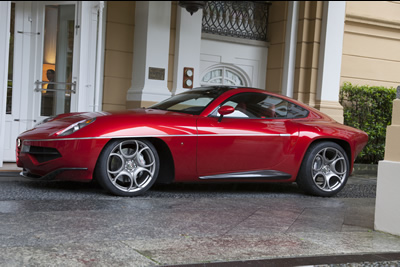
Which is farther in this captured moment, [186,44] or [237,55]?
[237,55]

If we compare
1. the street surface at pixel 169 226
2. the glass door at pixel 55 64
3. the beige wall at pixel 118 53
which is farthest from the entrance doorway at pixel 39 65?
the street surface at pixel 169 226

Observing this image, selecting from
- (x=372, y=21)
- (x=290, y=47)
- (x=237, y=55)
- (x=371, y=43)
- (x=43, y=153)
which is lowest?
(x=43, y=153)

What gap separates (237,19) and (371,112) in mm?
3357

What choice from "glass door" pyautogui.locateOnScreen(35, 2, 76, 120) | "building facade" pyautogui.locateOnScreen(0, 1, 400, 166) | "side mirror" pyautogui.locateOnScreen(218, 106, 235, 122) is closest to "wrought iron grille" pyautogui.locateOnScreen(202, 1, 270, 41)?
"building facade" pyautogui.locateOnScreen(0, 1, 400, 166)

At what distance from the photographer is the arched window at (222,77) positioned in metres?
11.2

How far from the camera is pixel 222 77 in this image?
37.3 feet

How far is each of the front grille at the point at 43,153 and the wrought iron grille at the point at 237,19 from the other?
582cm

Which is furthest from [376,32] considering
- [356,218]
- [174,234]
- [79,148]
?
[174,234]

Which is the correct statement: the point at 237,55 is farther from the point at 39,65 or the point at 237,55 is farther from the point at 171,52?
the point at 39,65

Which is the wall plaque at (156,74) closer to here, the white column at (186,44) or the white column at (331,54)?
the white column at (186,44)

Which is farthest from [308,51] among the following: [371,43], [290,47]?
[371,43]

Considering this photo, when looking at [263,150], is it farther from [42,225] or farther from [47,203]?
[42,225]

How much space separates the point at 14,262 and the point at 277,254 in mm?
1686

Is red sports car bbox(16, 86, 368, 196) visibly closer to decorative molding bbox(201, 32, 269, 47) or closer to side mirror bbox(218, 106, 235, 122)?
side mirror bbox(218, 106, 235, 122)
